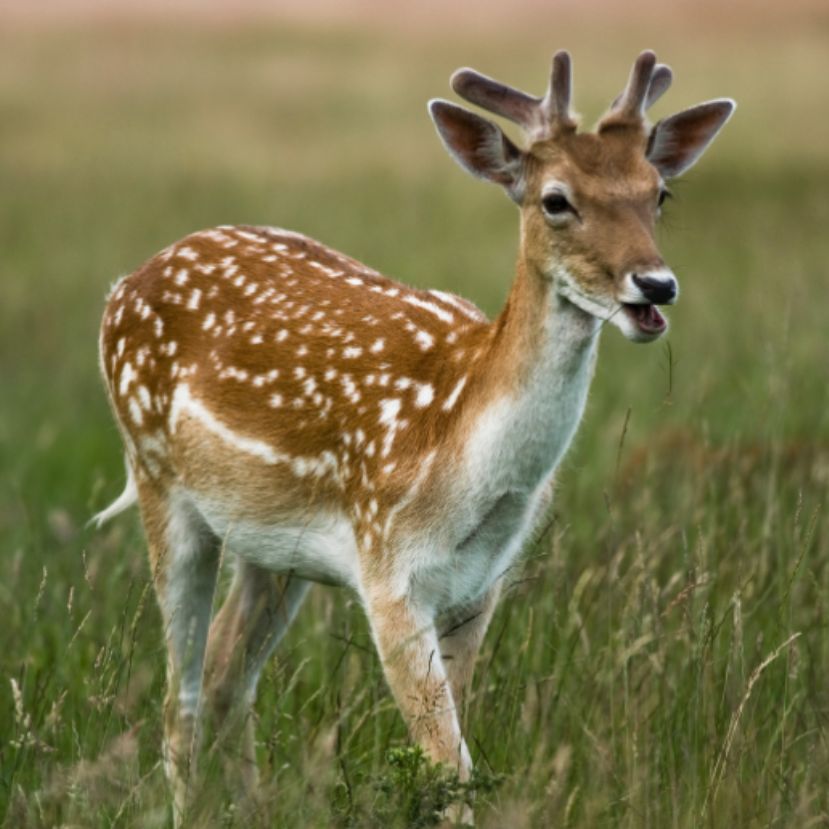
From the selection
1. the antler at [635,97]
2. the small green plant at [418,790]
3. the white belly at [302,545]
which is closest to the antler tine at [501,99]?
the antler at [635,97]

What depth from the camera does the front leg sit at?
456 cm

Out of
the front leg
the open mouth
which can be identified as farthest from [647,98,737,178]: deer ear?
the front leg

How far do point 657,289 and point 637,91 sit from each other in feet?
2.55

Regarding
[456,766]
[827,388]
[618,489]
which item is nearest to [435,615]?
[456,766]

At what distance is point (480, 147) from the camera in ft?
16.3

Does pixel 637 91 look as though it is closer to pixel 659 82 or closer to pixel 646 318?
pixel 659 82

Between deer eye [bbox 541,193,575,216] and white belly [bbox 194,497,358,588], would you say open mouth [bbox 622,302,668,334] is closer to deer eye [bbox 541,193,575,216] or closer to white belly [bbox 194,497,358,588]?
deer eye [bbox 541,193,575,216]

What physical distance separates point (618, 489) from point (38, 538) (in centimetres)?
237

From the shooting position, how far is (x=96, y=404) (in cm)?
1155

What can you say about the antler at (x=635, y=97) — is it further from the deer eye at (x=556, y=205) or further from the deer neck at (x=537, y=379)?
the deer neck at (x=537, y=379)

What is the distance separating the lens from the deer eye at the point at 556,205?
15.0ft

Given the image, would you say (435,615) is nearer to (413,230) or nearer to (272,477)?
(272,477)

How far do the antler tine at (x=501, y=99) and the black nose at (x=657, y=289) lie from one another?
74cm

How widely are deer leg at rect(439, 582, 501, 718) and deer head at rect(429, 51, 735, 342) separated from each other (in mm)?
971
